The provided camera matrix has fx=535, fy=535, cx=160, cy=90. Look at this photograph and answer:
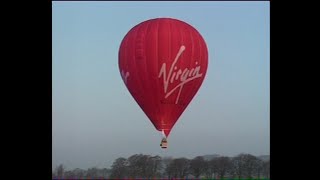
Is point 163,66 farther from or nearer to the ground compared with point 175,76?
farther from the ground
